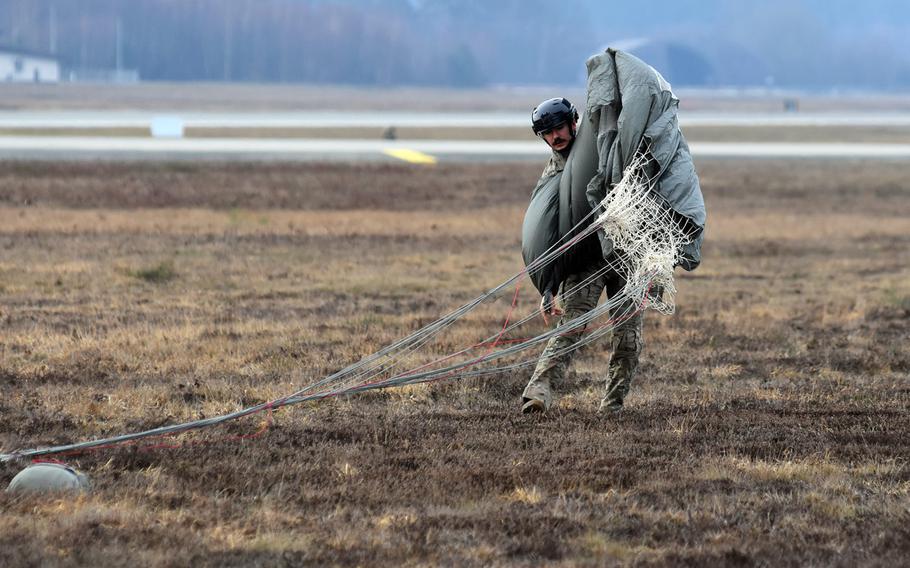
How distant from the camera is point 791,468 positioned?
720 centimetres

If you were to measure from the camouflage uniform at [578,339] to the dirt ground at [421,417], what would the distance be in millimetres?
251

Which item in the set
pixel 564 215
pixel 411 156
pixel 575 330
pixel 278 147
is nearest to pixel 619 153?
pixel 564 215

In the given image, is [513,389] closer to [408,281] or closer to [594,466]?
[594,466]

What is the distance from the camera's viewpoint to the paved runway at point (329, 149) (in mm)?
38469

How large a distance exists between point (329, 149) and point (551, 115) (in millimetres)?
34030

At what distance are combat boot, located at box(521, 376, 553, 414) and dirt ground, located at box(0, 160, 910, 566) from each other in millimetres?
104

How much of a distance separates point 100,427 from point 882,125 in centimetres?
6774

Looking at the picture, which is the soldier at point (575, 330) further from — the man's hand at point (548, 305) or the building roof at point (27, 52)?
the building roof at point (27, 52)

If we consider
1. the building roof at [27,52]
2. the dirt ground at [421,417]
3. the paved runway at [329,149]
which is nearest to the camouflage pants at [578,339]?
the dirt ground at [421,417]

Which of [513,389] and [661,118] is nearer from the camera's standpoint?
[661,118]

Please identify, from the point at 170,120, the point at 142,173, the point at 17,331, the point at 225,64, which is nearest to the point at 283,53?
the point at 225,64

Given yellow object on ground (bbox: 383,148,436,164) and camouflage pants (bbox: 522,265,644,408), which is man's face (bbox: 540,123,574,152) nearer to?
camouflage pants (bbox: 522,265,644,408)

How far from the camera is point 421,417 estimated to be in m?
8.70

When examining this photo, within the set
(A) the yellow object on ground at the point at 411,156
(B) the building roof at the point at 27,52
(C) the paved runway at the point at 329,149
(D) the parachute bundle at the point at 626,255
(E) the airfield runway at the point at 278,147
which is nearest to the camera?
(D) the parachute bundle at the point at 626,255
